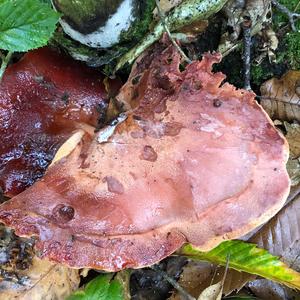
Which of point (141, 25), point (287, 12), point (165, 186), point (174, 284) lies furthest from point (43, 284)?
point (287, 12)

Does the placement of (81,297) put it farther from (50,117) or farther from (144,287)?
(50,117)

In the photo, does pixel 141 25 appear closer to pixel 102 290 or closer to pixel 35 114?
pixel 35 114

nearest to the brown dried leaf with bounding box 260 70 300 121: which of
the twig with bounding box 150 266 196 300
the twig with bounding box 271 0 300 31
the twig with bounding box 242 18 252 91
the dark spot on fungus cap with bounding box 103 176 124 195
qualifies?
the twig with bounding box 242 18 252 91

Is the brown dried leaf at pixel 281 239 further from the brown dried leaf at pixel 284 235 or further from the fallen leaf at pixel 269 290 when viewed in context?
the fallen leaf at pixel 269 290

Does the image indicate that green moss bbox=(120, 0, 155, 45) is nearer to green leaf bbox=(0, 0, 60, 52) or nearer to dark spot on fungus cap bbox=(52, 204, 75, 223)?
green leaf bbox=(0, 0, 60, 52)

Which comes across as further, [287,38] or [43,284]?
[287,38]

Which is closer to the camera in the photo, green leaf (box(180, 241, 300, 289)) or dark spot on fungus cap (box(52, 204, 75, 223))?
dark spot on fungus cap (box(52, 204, 75, 223))

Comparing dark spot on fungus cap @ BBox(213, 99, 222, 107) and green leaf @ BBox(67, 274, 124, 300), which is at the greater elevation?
dark spot on fungus cap @ BBox(213, 99, 222, 107)

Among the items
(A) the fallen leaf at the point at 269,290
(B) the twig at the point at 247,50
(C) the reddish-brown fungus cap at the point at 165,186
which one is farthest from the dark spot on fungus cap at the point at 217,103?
(A) the fallen leaf at the point at 269,290
